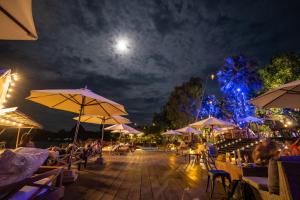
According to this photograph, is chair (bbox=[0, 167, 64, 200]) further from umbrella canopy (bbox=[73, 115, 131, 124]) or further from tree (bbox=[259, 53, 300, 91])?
tree (bbox=[259, 53, 300, 91])

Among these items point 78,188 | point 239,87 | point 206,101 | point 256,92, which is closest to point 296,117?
point 256,92

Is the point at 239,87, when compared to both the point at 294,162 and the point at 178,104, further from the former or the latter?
the point at 294,162

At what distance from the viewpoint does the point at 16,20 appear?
216cm

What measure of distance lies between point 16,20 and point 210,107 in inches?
1141

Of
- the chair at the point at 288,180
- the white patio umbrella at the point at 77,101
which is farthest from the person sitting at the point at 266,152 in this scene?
the white patio umbrella at the point at 77,101

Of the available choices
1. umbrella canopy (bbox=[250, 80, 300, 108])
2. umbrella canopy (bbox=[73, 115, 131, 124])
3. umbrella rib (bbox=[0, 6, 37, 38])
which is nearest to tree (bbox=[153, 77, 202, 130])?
umbrella canopy (bbox=[73, 115, 131, 124])

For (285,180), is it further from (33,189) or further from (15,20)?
(15,20)

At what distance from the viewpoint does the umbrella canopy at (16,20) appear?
2.05 m

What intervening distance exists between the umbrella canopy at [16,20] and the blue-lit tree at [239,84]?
25.8 m

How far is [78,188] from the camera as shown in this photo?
425 centimetres

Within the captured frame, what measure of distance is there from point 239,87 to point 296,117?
304 inches

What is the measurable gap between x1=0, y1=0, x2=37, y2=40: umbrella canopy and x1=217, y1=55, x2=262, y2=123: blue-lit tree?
25780 millimetres

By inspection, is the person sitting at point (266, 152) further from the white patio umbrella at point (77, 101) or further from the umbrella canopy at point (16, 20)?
the umbrella canopy at point (16, 20)

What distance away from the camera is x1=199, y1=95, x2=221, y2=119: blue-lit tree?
2860cm
